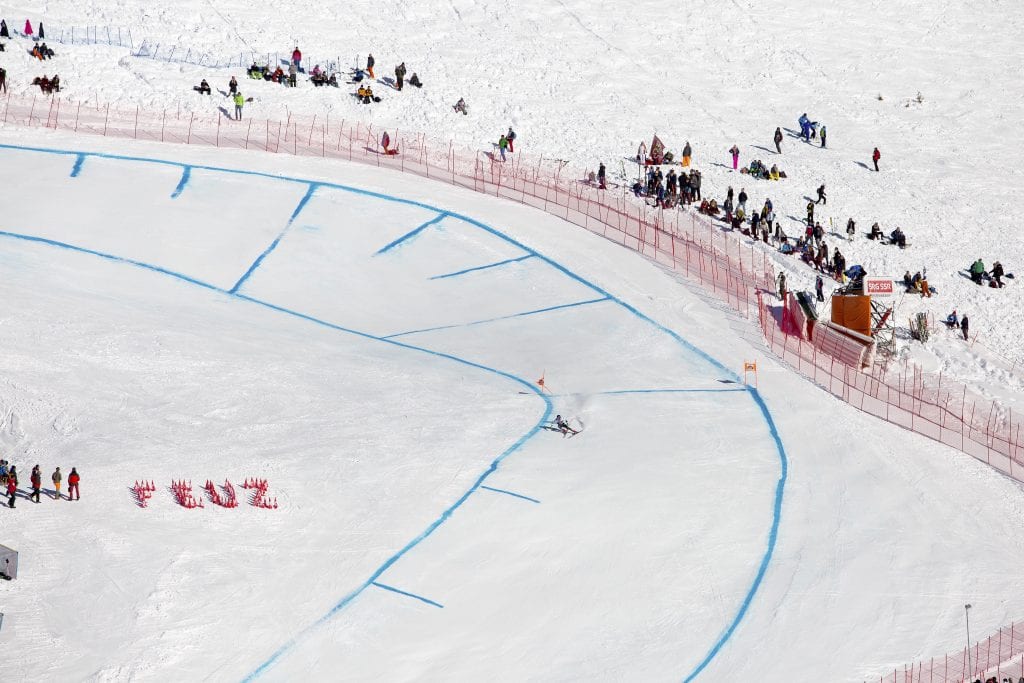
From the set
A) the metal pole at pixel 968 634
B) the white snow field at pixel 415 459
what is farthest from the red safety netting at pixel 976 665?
the white snow field at pixel 415 459

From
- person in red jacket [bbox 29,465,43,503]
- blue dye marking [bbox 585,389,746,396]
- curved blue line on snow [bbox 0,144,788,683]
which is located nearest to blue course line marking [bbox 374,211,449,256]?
curved blue line on snow [bbox 0,144,788,683]

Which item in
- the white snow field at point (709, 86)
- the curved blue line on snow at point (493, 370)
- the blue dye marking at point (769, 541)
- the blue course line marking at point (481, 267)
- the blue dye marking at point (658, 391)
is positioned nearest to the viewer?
A: the blue dye marking at point (769, 541)

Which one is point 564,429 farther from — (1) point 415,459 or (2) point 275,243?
(2) point 275,243

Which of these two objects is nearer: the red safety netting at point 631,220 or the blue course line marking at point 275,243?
the red safety netting at point 631,220

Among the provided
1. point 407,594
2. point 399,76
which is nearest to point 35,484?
point 407,594

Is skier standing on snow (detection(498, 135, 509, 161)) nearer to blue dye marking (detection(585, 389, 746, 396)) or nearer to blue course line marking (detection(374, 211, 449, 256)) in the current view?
blue course line marking (detection(374, 211, 449, 256))

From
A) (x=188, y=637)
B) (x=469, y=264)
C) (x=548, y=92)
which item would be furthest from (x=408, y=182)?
(x=188, y=637)

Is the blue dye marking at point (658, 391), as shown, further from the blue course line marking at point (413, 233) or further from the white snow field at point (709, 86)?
the blue course line marking at point (413, 233)
